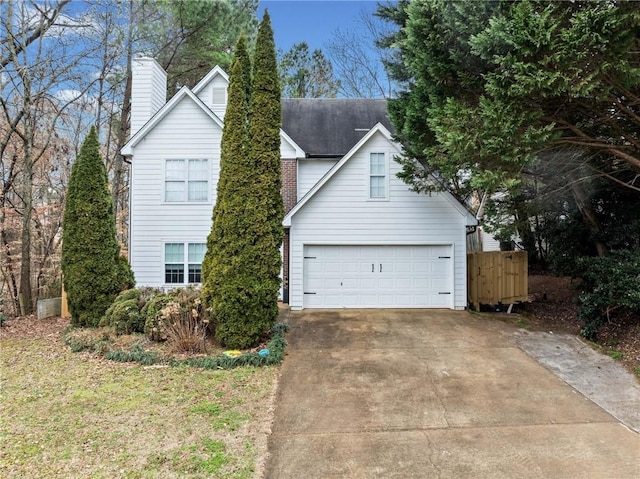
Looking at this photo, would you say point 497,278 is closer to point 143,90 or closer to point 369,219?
→ point 369,219

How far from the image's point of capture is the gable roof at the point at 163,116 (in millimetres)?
12039

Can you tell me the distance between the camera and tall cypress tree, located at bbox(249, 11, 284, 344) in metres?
7.78

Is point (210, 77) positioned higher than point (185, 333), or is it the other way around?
point (210, 77)

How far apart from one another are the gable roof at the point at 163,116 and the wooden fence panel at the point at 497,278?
9189mm

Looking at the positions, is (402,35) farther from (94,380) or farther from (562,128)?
(94,380)

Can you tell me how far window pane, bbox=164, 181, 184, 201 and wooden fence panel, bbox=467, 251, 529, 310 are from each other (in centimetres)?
935

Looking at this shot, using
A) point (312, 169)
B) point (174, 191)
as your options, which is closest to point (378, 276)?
point (312, 169)

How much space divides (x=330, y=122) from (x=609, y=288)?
33.9 feet

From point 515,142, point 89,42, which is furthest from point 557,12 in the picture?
point 89,42

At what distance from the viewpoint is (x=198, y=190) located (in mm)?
12336

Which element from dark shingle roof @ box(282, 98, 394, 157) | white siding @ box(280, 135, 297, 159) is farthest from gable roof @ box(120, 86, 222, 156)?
dark shingle roof @ box(282, 98, 394, 157)

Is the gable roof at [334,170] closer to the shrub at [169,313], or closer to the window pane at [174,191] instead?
the shrub at [169,313]

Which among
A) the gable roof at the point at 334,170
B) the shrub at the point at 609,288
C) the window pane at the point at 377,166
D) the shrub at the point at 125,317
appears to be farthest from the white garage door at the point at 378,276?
the shrub at the point at 125,317

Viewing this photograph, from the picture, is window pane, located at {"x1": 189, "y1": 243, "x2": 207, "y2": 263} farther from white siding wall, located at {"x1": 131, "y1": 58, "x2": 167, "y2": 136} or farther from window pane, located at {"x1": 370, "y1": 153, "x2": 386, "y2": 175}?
window pane, located at {"x1": 370, "y1": 153, "x2": 386, "y2": 175}
